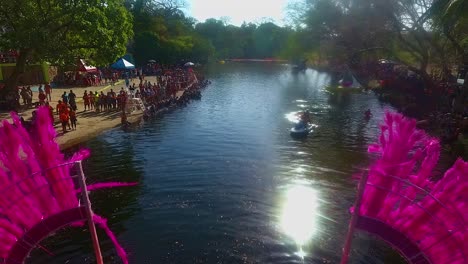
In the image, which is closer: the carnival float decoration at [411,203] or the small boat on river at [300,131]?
the carnival float decoration at [411,203]

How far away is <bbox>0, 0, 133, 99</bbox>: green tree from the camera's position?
83.0 ft

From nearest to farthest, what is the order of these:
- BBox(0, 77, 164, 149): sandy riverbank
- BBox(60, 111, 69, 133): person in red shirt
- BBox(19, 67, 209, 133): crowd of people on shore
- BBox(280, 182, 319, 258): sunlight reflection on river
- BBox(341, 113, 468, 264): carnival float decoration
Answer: BBox(341, 113, 468, 264): carnival float decoration → BBox(280, 182, 319, 258): sunlight reflection on river → BBox(0, 77, 164, 149): sandy riverbank → BBox(60, 111, 69, 133): person in red shirt → BBox(19, 67, 209, 133): crowd of people on shore

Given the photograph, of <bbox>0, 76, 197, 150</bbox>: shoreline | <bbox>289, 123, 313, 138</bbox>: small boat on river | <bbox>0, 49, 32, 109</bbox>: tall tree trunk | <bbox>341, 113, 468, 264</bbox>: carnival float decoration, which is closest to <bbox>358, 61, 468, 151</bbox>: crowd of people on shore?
<bbox>289, 123, 313, 138</bbox>: small boat on river

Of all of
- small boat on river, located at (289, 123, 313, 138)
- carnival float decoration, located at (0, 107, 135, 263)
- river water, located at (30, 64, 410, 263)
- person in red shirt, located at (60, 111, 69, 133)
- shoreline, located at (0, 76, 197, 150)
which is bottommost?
river water, located at (30, 64, 410, 263)

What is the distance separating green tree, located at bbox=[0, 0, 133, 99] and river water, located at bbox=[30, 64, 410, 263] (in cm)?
683

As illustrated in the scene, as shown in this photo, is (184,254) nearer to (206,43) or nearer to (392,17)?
(392,17)

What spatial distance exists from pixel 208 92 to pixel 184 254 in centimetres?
3940

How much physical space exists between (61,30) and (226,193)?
19.4 meters

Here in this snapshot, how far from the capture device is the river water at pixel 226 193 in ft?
40.3

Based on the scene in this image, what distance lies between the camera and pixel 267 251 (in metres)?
12.2

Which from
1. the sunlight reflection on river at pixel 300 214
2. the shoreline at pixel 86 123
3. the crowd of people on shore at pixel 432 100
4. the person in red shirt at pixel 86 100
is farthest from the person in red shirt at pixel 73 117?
the crowd of people on shore at pixel 432 100

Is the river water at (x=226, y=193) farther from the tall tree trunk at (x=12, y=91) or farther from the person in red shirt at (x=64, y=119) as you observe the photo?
the tall tree trunk at (x=12, y=91)

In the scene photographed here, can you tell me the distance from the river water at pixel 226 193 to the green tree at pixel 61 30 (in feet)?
22.4

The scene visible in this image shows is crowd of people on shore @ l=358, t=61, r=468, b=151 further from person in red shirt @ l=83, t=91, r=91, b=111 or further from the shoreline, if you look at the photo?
person in red shirt @ l=83, t=91, r=91, b=111
